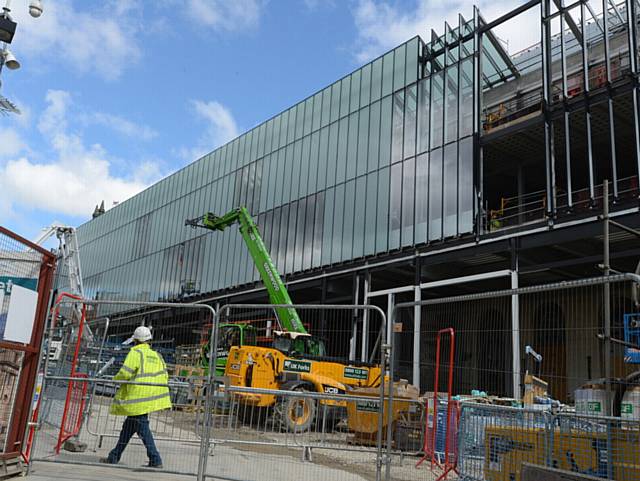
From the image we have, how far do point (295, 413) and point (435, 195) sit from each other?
17.5m

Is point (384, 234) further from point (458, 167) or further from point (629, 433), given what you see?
point (629, 433)

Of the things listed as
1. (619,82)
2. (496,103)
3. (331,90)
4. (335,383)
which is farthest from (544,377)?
(331,90)

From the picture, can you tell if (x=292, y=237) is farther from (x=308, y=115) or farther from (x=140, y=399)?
(x=140, y=399)

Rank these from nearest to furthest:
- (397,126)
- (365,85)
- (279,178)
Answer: (397,126)
(365,85)
(279,178)

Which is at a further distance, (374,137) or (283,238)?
(283,238)

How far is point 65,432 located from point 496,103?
24801 mm

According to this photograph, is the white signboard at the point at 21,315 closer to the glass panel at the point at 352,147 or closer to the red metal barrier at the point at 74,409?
the red metal barrier at the point at 74,409

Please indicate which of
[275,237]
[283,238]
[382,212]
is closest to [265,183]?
[275,237]

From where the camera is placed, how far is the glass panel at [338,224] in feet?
95.0

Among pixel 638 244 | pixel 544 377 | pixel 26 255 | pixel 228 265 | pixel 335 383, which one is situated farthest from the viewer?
pixel 228 265

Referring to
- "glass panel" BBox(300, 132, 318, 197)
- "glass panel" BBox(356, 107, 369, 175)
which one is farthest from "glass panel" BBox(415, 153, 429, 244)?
"glass panel" BBox(300, 132, 318, 197)

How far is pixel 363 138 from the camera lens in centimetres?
2939

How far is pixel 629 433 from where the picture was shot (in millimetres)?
5504

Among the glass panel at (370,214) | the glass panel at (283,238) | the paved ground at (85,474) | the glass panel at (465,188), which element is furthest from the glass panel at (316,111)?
the paved ground at (85,474)
